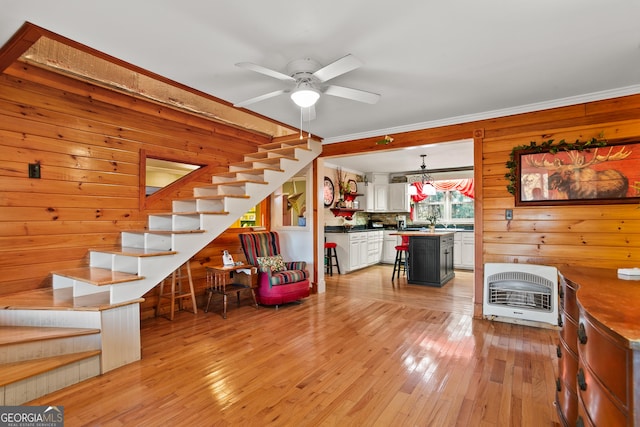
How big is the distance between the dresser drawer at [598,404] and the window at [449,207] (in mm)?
7027

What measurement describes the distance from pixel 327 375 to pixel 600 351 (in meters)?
1.82

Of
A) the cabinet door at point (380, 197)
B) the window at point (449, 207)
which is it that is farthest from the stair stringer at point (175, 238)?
the window at point (449, 207)

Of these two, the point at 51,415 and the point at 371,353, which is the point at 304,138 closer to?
the point at 371,353

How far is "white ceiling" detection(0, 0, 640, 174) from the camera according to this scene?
195 cm

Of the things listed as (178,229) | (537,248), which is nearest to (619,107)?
(537,248)

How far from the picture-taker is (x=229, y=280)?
4.77 meters

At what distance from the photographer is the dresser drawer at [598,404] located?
1012 mm

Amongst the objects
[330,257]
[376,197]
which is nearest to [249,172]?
[330,257]

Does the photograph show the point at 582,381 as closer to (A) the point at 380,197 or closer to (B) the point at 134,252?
(B) the point at 134,252

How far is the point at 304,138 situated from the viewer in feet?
15.6

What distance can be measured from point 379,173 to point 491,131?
4715 mm

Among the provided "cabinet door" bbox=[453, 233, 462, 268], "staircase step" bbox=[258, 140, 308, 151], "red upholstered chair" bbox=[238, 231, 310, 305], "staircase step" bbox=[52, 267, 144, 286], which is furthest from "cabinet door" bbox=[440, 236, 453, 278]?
"staircase step" bbox=[52, 267, 144, 286]

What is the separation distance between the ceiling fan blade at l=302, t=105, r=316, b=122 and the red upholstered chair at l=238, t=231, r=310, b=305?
1776 mm

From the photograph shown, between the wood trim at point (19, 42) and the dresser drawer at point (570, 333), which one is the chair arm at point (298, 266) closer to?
the dresser drawer at point (570, 333)
